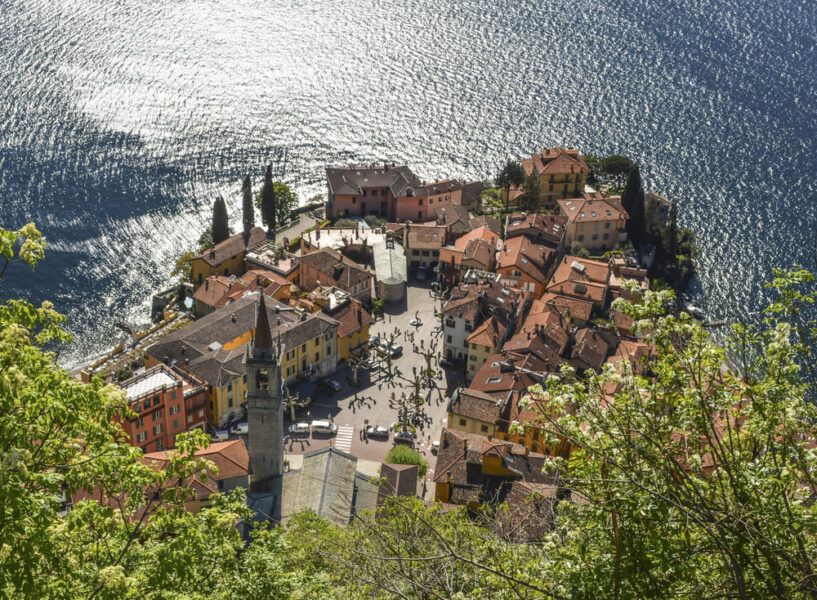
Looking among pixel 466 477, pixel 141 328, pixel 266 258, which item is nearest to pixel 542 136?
pixel 266 258

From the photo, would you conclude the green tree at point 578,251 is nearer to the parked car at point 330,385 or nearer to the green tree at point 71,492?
the parked car at point 330,385

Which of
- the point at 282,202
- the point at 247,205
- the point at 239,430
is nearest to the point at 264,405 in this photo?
the point at 239,430

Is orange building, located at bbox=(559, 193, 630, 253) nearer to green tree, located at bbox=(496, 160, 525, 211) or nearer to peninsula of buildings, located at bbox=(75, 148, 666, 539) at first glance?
peninsula of buildings, located at bbox=(75, 148, 666, 539)

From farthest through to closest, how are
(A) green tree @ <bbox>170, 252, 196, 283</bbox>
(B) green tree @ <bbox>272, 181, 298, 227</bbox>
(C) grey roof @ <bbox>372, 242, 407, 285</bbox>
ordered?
(B) green tree @ <bbox>272, 181, 298, 227</bbox> < (A) green tree @ <bbox>170, 252, 196, 283</bbox> < (C) grey roof @ <bbox>372, 242, 407, 285</bbox>

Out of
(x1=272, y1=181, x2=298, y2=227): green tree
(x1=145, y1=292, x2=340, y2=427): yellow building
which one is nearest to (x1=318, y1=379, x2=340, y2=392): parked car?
(x1=145, y1=292, x2=340, y2=427): yellow building

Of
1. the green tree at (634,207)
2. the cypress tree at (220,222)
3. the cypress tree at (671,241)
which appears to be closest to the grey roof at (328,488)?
the cypress tree at (220,222)

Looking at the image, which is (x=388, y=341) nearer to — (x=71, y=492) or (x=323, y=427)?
(x=323, y=427)
